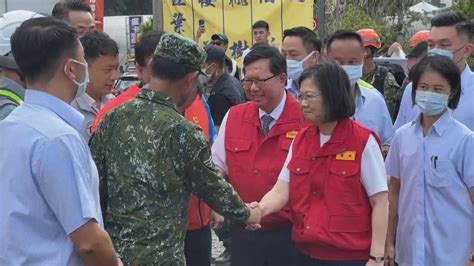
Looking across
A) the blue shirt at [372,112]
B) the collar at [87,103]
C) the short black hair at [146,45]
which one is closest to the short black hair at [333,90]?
the short black hair at [146,45]

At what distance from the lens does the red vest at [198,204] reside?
398 cm

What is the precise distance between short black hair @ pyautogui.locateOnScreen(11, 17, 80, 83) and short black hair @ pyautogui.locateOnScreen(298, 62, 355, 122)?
150cm

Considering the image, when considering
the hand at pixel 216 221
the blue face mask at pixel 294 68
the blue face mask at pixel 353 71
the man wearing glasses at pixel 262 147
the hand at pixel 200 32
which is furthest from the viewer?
the hand at pixel 200 32

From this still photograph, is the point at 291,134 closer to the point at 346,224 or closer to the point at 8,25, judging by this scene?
the point at 346,224

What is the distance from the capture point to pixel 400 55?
42.8ft

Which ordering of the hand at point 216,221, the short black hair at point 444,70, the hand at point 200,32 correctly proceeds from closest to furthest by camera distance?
the short black hair at point 444,70 → the hand at point 216,221 → the hand at point 200,32

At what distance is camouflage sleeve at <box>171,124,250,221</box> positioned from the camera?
114 inches

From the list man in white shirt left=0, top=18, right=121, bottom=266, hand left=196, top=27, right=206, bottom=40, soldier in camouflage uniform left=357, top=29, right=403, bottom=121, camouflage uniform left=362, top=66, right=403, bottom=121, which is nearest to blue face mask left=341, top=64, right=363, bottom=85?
soldier in camouflage uniform left=357, top=29, right=403, bottom=121

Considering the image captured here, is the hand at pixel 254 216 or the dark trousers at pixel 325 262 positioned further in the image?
the dark trousers at pixel 325 262

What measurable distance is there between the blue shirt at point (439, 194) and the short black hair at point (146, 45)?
153 cm

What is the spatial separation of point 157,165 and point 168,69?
0.41m

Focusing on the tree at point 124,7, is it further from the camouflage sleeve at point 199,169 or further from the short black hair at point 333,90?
the camouflage sleeve at point 199,169

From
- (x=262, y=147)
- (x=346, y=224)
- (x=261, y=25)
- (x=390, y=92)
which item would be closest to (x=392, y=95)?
(x=390, y=92)

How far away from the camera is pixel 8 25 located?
12.1ft
